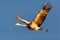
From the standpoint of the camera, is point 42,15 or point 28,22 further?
point 28,22

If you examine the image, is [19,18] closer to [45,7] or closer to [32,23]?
[32,23]

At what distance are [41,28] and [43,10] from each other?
0.75 m

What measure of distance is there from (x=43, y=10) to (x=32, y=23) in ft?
2.40

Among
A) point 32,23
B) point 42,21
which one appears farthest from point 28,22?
point 42,21

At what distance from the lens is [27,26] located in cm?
764

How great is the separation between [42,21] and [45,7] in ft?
1.91

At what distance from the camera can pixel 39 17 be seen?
7.42 m

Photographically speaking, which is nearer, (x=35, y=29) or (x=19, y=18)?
(x=35, y=29)

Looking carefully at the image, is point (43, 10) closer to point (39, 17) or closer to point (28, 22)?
point (39, 17)

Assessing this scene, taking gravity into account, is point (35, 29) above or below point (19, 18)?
below

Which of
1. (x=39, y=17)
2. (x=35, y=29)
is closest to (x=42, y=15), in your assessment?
(x=39, y=17)

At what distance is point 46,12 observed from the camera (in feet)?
24.6

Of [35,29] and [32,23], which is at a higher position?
[32,23]

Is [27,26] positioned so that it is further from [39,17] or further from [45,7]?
[45,7]
